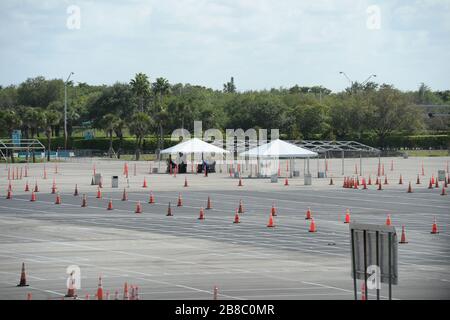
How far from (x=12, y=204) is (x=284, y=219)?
15590 mm

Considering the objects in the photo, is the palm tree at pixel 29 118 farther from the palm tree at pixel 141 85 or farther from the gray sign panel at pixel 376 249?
the gray sign panel at pixel 376 249

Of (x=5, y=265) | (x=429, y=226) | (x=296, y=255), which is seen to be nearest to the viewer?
(x=5, y=265)

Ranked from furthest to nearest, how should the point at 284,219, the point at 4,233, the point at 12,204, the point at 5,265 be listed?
the point at 12,204 < the point at 284,219 < the point at 4,233 < the point at 5,265

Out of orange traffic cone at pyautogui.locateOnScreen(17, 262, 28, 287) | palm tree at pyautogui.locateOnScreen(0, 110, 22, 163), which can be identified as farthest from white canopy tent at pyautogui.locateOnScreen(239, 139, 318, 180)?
palm tree at pyautogui.locateOnScreen(0, 110, 22, 163)

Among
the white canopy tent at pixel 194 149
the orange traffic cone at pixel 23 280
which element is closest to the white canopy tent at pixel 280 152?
the white canopy tent at pixel 194 149

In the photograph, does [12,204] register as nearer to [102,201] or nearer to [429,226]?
[102,201]

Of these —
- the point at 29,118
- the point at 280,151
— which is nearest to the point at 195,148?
the point at 280,151

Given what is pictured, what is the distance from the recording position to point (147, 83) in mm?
136625

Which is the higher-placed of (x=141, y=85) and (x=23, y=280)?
(x=141, y=85)

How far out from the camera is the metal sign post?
46.7ft

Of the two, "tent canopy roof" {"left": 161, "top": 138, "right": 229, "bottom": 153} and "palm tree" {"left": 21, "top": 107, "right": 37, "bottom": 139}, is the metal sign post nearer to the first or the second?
"tent canopy roof" {"left": 161, "top": 138, "right": 229, "bottom": 153}

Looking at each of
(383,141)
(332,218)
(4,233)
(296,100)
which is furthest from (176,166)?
(296,100)

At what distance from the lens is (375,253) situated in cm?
1458

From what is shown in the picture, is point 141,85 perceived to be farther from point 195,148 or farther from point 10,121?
point 195,148
